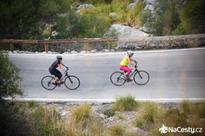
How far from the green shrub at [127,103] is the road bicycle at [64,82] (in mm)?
1149

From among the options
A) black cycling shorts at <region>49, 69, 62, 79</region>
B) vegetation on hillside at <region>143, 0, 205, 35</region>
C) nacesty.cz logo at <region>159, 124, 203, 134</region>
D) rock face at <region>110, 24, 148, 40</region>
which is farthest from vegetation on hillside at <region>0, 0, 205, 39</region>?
nacesty.cz logo at <region>159, 124, 203, 134</region>

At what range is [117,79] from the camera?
50.8ft

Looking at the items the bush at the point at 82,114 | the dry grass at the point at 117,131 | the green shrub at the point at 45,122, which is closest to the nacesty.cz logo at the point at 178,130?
the dry grass at the point at 117,131

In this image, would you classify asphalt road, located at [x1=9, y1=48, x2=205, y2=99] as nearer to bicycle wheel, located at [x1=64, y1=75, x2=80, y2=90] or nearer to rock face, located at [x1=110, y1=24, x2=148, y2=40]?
bicycle wheel, located at [x1=64, y1=75, x2=80, y2=90]

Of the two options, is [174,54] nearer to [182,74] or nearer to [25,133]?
[182,74]

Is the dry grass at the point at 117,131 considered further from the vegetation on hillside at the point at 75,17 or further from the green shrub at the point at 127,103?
the vegetation on hillside at the point at 75,17

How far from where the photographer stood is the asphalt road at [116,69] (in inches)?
576

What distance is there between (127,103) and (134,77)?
1042 millimetres

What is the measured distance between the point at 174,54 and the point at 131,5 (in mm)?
1343

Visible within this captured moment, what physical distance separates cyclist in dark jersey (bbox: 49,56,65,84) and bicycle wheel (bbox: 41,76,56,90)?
0.39 ft

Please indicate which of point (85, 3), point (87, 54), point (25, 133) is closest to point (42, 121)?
point (25, 133)

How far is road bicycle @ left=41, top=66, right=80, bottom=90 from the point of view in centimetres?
1549

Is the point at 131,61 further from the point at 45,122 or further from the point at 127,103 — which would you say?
the point at 45,122

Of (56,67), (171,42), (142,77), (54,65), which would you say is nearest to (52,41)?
(54,65)
